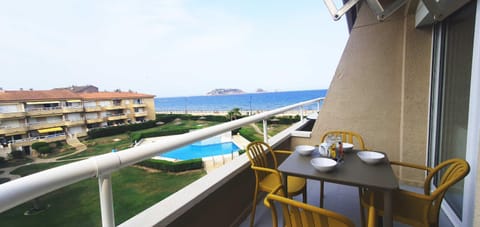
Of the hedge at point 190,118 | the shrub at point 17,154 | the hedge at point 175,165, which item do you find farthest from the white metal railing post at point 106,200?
the hedge at point 190,118

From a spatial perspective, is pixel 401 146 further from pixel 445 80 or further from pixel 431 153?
pixel 445 80

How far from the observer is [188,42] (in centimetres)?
2123

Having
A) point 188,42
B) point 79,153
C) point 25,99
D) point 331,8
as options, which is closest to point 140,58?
point 188,42

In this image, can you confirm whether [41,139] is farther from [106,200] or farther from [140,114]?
[106,200]

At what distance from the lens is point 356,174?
163 centimetres

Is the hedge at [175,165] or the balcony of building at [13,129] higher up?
the balcony of building at [13,129]

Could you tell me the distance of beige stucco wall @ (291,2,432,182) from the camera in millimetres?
2719

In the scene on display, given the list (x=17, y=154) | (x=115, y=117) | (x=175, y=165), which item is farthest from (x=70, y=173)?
(x=115, y=117)

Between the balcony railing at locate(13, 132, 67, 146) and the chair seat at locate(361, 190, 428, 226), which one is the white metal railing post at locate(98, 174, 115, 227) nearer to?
the chair seat at locate(361, 190, 428, 226)

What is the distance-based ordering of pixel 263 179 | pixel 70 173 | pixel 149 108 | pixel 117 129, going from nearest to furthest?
pixel 70 173, pixel 263 179, pixel 117 129, pixel 149 108

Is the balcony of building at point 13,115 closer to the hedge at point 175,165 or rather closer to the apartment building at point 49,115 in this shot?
the apartment building at point 49,115

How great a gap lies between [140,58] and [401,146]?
98.2 feet

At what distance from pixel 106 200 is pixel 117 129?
19.5 metres

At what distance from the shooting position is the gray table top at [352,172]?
148 centimetres
